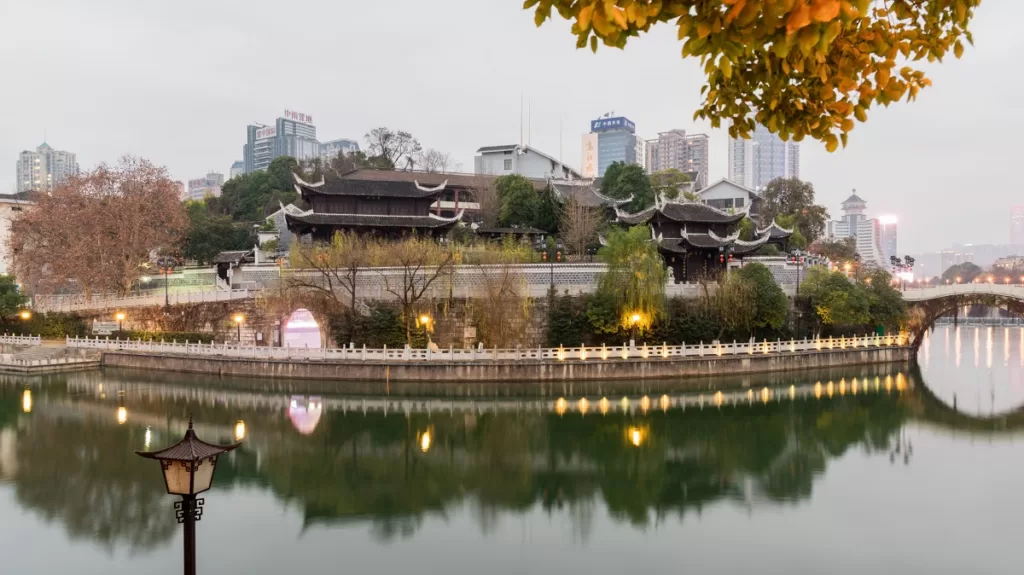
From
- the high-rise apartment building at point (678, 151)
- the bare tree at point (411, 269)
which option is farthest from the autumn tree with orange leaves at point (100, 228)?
the high-rise apartment building at point (678, 151)

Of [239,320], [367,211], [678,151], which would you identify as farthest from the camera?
[678,151]

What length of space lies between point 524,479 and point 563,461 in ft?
4.95

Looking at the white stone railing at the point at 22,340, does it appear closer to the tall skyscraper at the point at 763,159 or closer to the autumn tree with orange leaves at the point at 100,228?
the autumn tree with orange leaves at the point at 100,228

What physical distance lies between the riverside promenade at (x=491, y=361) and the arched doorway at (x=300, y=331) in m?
2.08

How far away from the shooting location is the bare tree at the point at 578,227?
107 ft

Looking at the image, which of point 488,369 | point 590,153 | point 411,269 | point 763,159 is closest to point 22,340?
point 411,269

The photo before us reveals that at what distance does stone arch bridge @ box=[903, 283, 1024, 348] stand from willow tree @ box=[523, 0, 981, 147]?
30066mm

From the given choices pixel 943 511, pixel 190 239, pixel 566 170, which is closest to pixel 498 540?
pixel 943 511

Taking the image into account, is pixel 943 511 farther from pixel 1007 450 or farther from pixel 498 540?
pixel 498 540

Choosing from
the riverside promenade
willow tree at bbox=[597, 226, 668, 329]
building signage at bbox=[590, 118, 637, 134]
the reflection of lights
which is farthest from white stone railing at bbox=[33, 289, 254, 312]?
building signage at bbox=[590, 118, 637, 134]

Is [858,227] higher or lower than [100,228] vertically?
higher

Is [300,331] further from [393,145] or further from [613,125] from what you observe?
[613,125]

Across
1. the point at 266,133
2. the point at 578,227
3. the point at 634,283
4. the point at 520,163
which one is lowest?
the point at 634,283

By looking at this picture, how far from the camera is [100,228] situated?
29812 millimetres
